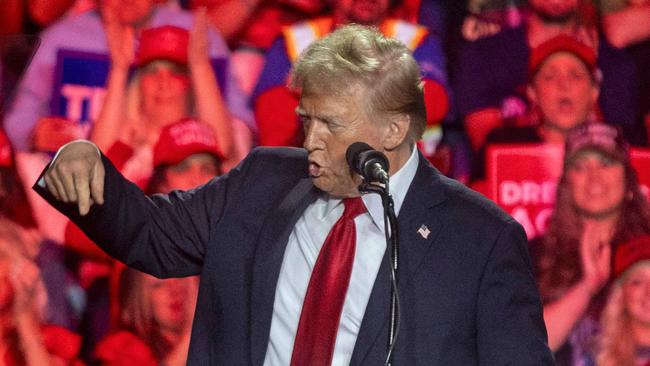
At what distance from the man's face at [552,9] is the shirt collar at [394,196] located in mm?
1916

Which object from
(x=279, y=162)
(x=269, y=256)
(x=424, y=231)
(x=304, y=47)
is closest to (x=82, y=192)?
(x=269, y=256)

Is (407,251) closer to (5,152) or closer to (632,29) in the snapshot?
(5,152)

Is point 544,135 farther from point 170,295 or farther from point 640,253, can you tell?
point 170,295

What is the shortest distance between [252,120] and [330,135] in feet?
5.59

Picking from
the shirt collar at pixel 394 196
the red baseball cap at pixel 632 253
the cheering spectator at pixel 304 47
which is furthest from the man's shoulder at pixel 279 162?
the red baseball cap at pixel 632 253

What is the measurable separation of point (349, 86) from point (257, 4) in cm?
Result: 179

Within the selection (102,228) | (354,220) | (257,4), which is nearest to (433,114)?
(257,4)

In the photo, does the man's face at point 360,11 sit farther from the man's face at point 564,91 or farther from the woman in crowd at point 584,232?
the woman in crowd at point 584,232

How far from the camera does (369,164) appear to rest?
1.66 m

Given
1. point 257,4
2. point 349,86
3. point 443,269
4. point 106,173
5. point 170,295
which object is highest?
point 257,4

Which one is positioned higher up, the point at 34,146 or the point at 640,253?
the point at 34,146

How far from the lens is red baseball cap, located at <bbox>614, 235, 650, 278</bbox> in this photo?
3709 millimetres

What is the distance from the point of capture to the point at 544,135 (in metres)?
3.70

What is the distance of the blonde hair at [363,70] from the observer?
189 centimetres
